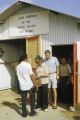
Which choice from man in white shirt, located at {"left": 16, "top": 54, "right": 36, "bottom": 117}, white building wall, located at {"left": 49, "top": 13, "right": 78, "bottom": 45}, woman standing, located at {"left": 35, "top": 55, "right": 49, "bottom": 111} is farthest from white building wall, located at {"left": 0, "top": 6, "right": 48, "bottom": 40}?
man in white shirt, located at {"left": 16, "top": 54, "right": 36, "bottom": 117}

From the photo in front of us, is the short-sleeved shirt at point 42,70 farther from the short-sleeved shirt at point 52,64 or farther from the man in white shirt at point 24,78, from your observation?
the man in white shirt at point 24,78

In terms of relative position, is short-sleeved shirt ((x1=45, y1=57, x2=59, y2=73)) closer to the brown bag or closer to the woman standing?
the woman standing

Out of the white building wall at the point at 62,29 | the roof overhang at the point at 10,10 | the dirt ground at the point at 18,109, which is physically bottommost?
the dirt ground at the point at 18,109

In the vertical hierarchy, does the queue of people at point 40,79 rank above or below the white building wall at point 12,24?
below

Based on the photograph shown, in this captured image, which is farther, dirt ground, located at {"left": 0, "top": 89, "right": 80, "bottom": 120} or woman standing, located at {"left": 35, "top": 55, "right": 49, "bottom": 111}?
woman standing, located at {"left": 35, "top": 55, "right": 49, "bottom": 111}

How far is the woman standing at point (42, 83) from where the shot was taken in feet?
38.2

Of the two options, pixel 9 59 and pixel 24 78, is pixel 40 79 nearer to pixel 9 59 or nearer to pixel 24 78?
pixel 24 78

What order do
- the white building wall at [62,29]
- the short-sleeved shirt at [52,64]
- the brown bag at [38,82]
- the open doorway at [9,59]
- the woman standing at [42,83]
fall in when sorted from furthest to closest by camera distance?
the open doorway at [9,59] < the white building wall at [62,29] < the short-sleeved shirt at [52,64] < the woman standing at [42,83] < the brown bag at [38,82]

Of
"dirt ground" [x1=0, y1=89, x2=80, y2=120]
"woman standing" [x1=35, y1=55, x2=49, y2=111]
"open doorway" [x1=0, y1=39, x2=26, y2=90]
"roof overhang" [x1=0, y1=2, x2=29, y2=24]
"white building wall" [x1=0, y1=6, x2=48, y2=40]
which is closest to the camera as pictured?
"dirt ground" [x1=0, y1=89, x2=80, y2=120]

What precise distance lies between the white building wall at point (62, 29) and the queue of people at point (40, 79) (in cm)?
A: 99

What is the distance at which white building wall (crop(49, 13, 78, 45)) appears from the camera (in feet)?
41.7

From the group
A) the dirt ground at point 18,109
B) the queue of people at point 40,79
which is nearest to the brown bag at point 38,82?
the queue of people at point 40,79

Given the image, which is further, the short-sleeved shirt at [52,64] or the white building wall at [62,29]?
the white building wall at [62,29]

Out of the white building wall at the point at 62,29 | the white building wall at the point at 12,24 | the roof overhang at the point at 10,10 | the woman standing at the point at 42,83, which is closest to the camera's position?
the woman standing at the point at 42,83
